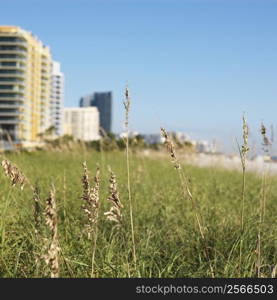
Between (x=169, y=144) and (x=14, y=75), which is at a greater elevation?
(x=14, y=75)

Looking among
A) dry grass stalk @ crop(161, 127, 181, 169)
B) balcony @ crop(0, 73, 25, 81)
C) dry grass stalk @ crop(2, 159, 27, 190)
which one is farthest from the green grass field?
balcony @ crop(0, 73, 25, 81)

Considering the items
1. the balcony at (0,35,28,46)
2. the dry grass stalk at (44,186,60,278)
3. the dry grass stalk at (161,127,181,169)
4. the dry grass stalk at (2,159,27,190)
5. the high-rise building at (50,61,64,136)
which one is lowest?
the dry grass stalk at (44,186,60,278)

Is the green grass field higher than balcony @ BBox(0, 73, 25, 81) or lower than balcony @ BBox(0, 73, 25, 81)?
lower

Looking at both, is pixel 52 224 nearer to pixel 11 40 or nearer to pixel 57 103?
pixel 11 40

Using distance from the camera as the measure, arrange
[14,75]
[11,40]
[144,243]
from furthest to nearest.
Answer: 1. [14,75]
2. [11,40]
3. [144,243]

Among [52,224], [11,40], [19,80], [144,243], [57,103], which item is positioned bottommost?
[144,243]

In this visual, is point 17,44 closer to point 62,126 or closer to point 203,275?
point 62,126

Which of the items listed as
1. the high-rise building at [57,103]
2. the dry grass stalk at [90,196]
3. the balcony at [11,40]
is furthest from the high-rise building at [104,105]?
the dry grass stalk at [90,196]

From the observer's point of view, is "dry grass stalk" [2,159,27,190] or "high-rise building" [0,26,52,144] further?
"high-rise building" [0,26,52,144]

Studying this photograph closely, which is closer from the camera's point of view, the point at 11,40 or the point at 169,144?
the point at 169,144

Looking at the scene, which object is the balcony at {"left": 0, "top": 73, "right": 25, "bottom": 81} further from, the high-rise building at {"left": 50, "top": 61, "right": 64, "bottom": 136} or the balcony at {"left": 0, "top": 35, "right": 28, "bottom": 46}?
the high-rise building at {"left": 50, "top": 61, "right": 64, "bottom": 136}

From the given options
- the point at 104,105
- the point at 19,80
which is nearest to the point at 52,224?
the point at 19,80

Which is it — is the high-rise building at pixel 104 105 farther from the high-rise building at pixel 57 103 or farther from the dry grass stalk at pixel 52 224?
the dry grass stalk at pixel 52 224

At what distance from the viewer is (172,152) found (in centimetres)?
172
